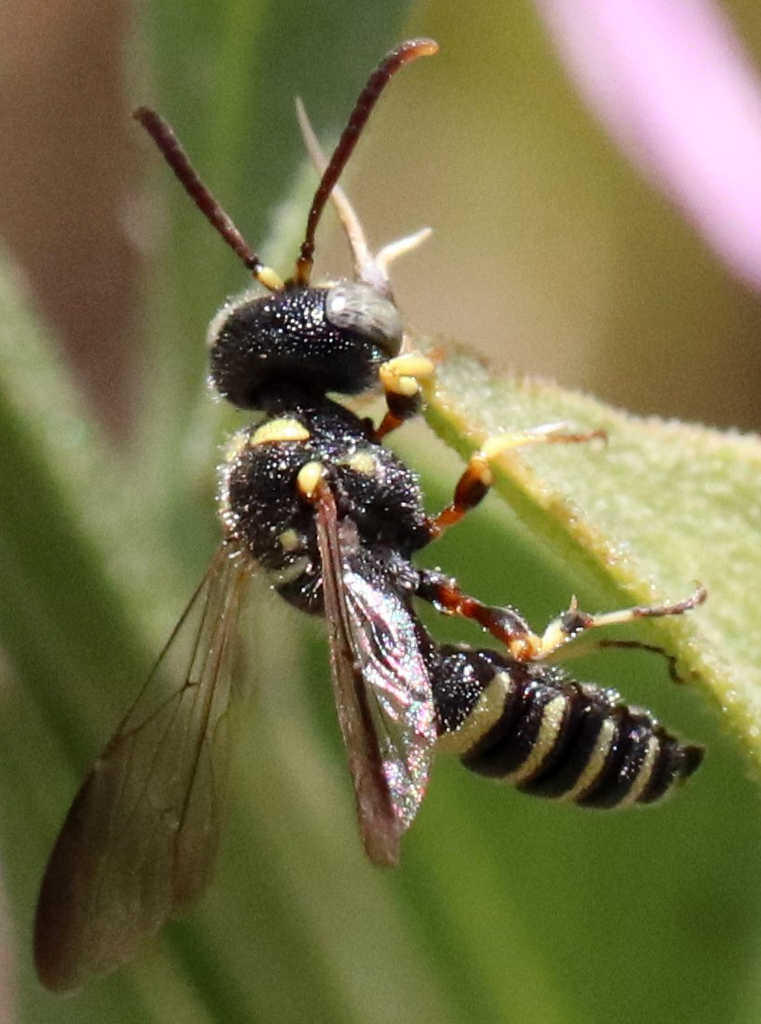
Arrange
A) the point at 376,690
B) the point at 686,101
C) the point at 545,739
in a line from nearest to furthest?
the point at 376,690
the point at 545,739
the point at 686,101


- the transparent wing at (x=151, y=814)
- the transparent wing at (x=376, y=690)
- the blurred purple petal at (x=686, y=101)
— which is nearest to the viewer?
the transparent wing at (x=376, y=690)

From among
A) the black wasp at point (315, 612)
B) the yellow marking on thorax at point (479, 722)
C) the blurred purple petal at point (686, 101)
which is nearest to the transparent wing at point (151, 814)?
the black wasp at point (315, 612)

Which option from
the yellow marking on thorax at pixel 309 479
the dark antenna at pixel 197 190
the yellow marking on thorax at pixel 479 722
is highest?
the dark antenna at pixel 197 190

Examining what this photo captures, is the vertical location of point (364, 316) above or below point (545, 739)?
above

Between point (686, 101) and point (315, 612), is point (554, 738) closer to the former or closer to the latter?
point (315, 612)

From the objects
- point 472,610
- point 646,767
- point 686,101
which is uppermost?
point 686,101

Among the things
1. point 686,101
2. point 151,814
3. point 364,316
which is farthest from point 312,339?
point 686,101

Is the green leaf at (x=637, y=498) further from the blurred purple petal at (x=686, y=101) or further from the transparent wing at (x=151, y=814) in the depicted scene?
the blurred purple petal at (x=686, y=101)
